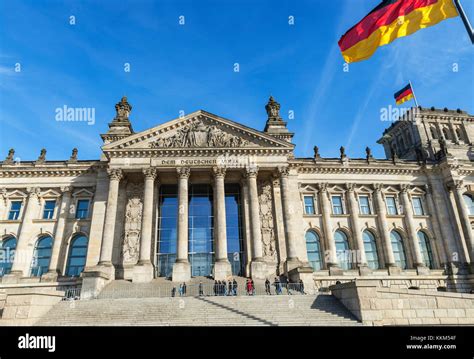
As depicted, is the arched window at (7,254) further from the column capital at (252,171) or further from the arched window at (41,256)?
the column capital at (252,171)

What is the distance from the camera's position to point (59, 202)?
36.1 meters

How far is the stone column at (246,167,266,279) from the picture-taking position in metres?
29.9

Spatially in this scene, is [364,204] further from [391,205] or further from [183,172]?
[183,172]

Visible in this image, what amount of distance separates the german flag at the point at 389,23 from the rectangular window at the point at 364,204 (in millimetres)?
27854

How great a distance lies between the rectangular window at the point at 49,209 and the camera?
35.8m

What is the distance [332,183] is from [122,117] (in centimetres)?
2725

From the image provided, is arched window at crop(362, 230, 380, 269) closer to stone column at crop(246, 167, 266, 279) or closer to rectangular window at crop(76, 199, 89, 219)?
stone column at crop(246, 167, 266, 279)

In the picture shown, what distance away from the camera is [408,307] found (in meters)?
16.8

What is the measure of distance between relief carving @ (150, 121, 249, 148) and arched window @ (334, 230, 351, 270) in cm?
1565

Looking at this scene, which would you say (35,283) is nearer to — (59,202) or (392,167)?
(59,202)

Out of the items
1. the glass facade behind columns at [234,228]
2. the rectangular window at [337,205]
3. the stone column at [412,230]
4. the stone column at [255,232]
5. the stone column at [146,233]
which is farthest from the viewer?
the rectangular window at [337,205]

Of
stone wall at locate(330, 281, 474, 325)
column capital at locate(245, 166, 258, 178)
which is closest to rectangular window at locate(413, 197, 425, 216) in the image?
column capital at locate(245, 166, 258, 178)

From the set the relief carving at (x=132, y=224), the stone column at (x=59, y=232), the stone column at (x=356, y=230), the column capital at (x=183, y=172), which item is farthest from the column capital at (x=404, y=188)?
the stone column at (x=59, y=232)
